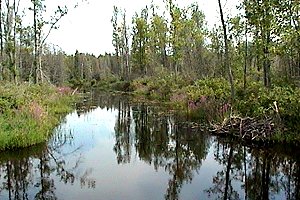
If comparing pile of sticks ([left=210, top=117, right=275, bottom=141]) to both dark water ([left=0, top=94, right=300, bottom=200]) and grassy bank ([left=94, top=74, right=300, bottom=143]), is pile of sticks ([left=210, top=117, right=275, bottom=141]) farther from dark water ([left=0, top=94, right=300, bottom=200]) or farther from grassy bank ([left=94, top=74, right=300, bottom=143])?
dark water ([left=0, top=94, right=300, bottom=200])

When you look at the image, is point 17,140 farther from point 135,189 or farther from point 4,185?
point 135,189

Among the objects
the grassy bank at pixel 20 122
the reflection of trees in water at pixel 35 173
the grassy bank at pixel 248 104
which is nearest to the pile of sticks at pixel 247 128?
the grassy bank at pixel 248 104

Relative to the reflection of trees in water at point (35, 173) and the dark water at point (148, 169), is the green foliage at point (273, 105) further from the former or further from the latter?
the reflection of trees in water at point (35, 173)

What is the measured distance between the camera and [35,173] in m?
10.1

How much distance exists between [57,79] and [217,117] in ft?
174

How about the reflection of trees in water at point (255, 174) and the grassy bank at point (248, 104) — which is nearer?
the reflection of trees in water at point (255, 174)

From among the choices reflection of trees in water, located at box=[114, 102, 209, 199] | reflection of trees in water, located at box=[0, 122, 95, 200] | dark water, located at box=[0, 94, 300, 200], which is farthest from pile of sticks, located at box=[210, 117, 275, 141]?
reflection of trees in water, located at box=[0, 122, 95, 200]

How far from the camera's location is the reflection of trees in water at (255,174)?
8.59m

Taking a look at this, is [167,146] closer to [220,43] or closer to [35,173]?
[35,173]

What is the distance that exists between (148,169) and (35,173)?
3.31 m

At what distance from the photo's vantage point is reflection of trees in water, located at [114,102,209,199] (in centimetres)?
1051

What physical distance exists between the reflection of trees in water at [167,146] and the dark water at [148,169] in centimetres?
2

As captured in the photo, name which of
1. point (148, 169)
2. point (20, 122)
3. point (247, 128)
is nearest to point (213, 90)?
point (247, 128)

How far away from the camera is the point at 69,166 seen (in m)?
11.1
